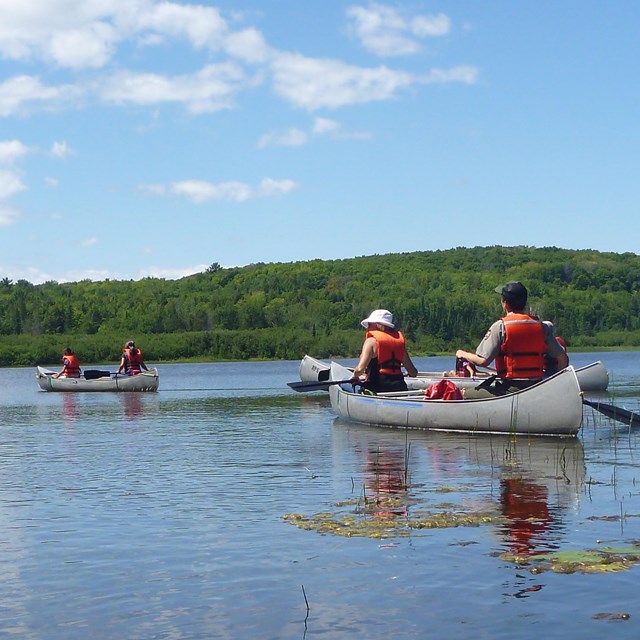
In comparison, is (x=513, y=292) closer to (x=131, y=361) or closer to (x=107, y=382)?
(x=131, y=361)

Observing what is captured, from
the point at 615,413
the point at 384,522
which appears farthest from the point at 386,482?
the point at 615,413

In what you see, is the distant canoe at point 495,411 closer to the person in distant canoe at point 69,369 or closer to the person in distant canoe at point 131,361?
the person in distant canoe at point 131,361

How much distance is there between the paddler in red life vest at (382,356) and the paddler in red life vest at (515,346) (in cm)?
264

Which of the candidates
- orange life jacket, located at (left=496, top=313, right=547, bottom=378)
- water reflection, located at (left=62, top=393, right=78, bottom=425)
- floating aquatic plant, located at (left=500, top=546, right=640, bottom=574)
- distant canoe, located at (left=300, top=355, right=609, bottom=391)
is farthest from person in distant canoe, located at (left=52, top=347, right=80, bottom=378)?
floating aquatic plant, located at (left=500, top=546, right=640, bottom=574)

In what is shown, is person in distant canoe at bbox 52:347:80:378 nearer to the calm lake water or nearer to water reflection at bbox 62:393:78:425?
water reflection at bbox 62:393:78:425

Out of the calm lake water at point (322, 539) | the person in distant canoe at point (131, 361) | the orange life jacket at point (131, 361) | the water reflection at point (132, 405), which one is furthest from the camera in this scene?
the orange life jacket at point (131, 361)

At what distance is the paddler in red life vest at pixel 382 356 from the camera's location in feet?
61.1

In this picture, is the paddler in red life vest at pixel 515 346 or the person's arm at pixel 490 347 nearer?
the person's arm at pixel 490 347

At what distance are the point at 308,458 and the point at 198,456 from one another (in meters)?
1.64

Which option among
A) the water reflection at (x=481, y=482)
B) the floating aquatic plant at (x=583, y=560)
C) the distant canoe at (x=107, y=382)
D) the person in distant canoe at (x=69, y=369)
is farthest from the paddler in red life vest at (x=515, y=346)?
the person in distant canoe at (x=69, y=369)

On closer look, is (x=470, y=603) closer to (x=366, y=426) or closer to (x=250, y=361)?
(x=366, y=426)

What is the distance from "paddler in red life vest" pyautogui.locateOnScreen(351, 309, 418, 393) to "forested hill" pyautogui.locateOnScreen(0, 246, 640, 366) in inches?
3008

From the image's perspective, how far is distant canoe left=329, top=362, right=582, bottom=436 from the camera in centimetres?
1523

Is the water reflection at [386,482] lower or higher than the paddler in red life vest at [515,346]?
lower
